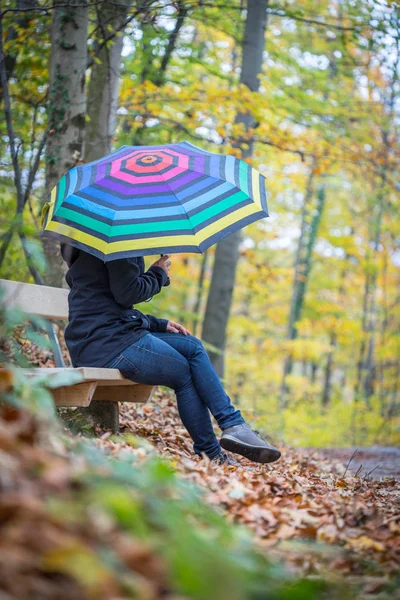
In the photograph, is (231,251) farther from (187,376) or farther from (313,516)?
(313,516)

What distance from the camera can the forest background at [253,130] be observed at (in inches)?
235

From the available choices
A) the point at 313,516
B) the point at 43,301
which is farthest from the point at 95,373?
the point at 313,516

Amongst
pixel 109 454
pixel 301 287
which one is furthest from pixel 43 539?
pixel 301 287

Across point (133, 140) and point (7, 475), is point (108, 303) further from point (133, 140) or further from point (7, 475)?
point (133, 140)

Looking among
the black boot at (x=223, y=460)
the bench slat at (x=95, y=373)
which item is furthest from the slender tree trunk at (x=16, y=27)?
the black boot at (x=223, y=460)

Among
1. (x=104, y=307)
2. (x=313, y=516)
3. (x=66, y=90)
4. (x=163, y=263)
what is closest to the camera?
(x=313, y=516)

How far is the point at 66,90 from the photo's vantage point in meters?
5.79

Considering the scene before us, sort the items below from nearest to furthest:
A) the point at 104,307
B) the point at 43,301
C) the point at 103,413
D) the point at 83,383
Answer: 1. the point at 83,383
2. the point at 104,307
3. the point at 103,413
4. the point at 43,301

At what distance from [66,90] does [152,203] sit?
8.27ft

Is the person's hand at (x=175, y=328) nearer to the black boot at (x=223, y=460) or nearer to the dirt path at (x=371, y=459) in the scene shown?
the black boot at (x=223, y=460)

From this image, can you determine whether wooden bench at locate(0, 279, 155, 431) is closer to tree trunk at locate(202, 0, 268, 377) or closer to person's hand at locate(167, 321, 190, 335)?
person's hand at locate(167, 321, 190, 335)

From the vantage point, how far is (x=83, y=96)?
591cm

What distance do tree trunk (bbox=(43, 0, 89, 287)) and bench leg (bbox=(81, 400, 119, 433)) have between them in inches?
82.7

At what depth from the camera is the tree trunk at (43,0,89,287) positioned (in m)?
5.75
